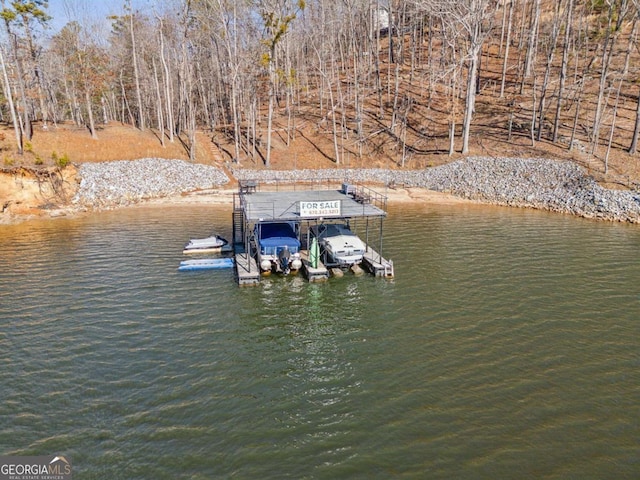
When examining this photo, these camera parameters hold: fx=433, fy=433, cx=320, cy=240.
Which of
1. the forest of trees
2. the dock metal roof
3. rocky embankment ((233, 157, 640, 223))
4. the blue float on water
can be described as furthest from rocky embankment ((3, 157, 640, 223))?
the blue float on water

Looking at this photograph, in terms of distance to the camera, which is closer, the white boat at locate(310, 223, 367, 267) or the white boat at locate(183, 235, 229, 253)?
the white boat at locate(310, 223, 367, 267)

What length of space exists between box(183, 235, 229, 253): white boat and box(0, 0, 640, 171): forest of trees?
29749 millimetres

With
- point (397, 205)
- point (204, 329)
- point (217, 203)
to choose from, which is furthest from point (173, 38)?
point (204, 329)

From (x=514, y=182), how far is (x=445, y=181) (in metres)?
7.73

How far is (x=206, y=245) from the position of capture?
3234 centimetres

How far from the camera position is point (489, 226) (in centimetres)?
3838

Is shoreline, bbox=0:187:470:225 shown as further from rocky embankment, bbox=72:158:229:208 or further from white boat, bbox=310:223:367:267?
white boat, bbox=310:223:367:267

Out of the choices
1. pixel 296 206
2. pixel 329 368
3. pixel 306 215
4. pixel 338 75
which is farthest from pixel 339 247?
pixel 338 75

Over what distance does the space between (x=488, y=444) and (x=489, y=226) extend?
27990mm

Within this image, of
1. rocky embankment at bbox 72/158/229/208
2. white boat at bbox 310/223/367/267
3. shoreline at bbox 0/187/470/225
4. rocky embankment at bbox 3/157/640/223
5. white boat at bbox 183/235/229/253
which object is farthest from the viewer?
rocky embankment at bbox 72/158/229/208

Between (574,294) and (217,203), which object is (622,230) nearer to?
(574,294)

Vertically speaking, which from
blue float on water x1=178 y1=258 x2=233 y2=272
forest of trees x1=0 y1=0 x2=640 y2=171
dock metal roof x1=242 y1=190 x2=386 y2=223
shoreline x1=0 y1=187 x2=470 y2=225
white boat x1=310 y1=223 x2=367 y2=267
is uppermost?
forest of trees x1=0 y1=0 x2=640 y2=171

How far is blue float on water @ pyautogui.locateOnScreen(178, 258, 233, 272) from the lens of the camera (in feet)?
93.4

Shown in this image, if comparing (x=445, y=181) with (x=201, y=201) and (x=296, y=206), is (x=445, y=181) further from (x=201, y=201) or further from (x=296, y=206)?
(x=296, y=206)
